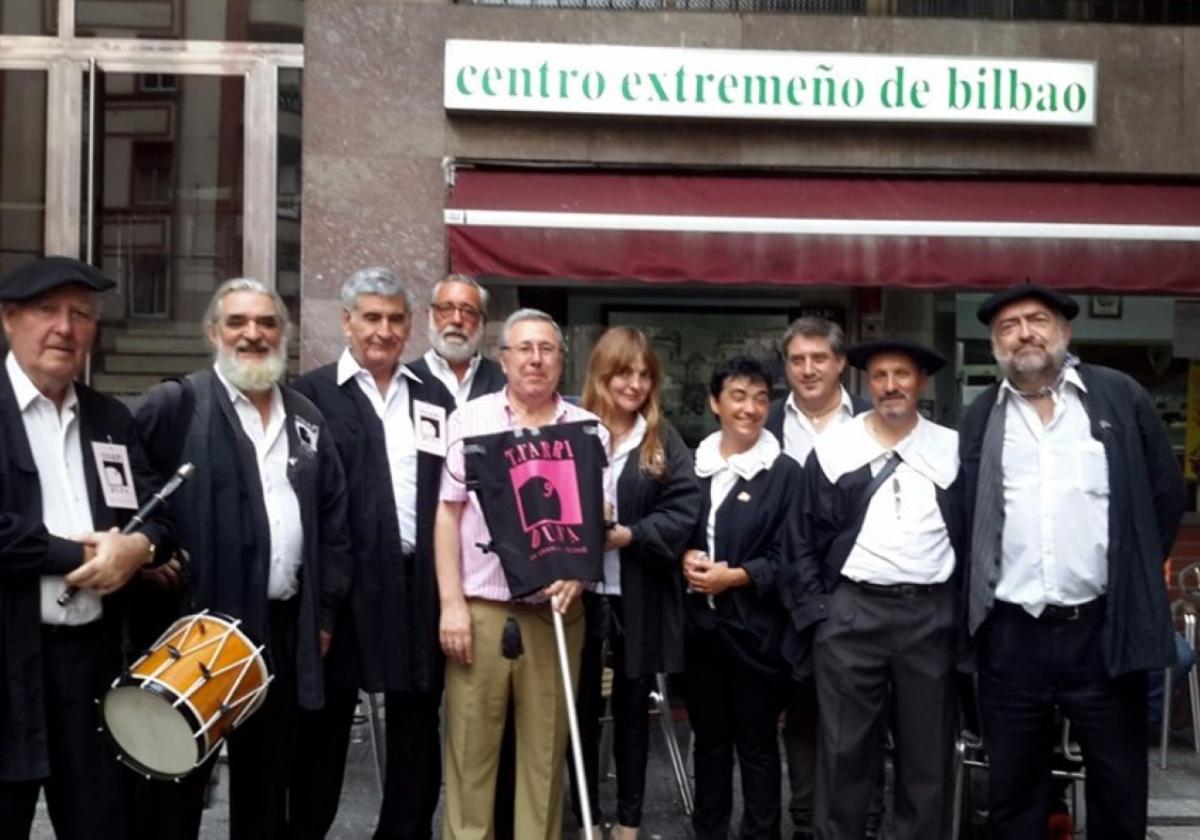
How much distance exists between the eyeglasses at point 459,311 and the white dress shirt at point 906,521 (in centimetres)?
156

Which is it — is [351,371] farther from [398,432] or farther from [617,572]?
[617,572]

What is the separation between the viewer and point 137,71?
8828 millimetres

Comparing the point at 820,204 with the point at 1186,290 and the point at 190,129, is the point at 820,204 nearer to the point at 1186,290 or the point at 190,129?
the point at 1186,290

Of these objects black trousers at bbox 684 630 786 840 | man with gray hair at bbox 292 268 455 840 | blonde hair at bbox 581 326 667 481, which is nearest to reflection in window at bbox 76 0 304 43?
man with gray hair at bbox 292 268 455 840

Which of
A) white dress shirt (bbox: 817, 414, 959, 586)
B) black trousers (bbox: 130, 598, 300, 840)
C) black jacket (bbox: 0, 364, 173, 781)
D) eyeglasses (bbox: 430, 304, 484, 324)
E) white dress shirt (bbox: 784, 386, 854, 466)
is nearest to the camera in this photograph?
black jacket (bbox: 0, 364, 173, 781)

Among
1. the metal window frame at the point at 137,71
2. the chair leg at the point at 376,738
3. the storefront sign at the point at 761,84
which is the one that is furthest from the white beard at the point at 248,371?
the metal window frame at the point at 137,71

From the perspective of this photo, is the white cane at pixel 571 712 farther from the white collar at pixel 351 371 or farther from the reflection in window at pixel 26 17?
the reflection in window at pixel 26 17

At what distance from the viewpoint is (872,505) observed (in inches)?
208

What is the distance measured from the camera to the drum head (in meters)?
4.26

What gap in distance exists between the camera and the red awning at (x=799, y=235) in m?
7.62

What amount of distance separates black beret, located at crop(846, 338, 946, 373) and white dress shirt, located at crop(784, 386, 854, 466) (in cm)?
63

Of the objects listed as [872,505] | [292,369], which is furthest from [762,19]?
[872,505]

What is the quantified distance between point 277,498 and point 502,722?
1133mm

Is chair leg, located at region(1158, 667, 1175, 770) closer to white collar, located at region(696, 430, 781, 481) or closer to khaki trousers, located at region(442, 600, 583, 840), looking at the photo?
white collar, located at region(696, 430, 781, 481)
